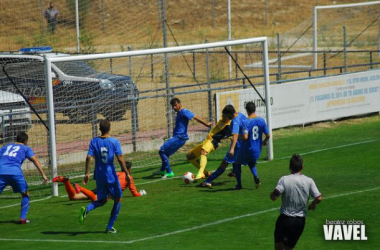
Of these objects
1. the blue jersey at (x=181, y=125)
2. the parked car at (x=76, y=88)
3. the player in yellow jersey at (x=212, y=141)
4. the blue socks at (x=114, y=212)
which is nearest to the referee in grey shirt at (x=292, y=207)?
the blue socks at (x=114, y=212)

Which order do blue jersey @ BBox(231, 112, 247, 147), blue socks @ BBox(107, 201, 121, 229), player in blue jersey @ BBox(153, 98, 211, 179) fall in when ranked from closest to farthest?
1. blue socks @ BBox(107, 201, 121, 229)
2. blue jersey @ BBox(231, 112, 247, 147)
3. player in blue jersey @ BBox(153, 98, 211, 179)

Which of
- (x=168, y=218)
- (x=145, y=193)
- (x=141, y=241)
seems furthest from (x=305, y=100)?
(x=141, y=241)

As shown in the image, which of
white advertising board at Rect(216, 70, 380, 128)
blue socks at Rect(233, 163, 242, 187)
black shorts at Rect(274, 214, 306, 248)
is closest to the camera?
black shorts at Rect(274, 214, 306, 248)

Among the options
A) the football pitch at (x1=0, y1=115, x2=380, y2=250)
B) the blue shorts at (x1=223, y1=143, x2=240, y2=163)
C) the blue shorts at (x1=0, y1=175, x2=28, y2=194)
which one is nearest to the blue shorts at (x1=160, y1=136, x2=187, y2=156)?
the football pitch at (x1=0, y1=115, x2=380, y2=250)

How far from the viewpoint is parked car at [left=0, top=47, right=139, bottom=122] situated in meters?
20.6

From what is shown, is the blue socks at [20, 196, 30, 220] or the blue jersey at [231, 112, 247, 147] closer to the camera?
the blue socks at [20, 196, 30, 220]

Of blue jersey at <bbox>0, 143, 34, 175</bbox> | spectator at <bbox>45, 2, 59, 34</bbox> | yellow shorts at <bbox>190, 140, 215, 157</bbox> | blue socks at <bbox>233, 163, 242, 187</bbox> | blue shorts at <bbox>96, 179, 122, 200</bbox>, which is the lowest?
blue socks at <bbox>233, 163, 242, 187</bbox>

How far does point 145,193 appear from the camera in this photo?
17.2 metres

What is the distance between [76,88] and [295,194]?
36.8ft

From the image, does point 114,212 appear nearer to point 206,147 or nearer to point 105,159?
point 105,159

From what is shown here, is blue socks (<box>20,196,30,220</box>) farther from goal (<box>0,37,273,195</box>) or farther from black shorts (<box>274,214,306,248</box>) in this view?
black shorts (<box>274,214,306,248</box>)

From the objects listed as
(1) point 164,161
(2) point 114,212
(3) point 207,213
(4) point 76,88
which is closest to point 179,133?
(1) point 164,161

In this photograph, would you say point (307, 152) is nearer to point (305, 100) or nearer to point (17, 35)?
point (305, 100)

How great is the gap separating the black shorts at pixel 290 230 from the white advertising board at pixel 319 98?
12.5 meters
